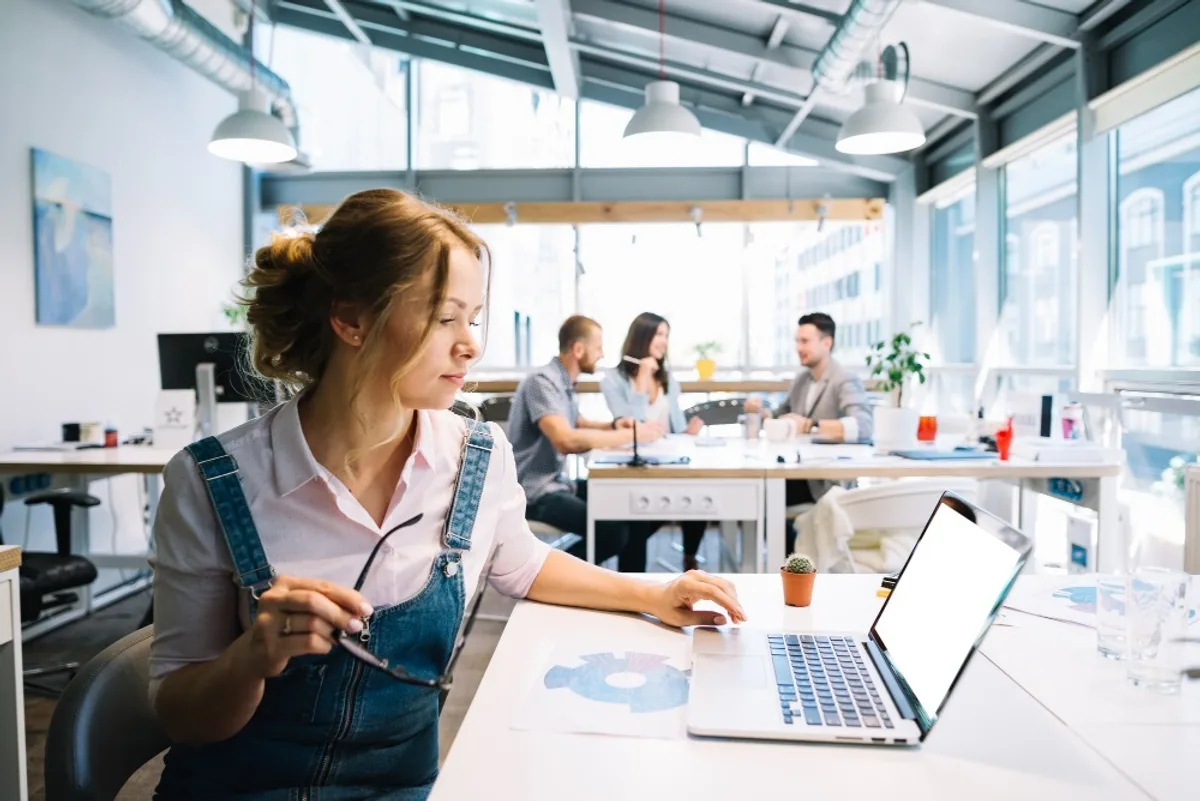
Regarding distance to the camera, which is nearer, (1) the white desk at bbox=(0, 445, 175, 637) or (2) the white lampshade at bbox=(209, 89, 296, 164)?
(1) the white desk at bbox=(0, 445, 175, 637)

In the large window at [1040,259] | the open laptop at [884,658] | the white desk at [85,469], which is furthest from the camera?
the large window at [1040,259]

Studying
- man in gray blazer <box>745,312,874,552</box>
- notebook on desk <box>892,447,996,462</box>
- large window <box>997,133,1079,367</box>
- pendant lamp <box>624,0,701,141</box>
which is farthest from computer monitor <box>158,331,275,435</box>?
large window <box>997,133,1079,367</box>

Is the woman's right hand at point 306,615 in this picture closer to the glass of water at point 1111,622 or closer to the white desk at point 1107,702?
the white desk at point 1107,702

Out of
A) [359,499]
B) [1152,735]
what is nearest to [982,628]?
[1152,735]

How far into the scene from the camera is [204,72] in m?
5.30

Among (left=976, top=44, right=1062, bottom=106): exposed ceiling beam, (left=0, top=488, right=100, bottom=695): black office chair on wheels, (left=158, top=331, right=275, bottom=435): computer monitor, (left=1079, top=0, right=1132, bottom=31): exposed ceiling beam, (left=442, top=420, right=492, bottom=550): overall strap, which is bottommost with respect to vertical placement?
(left=0, top=488, right=100, bottom=695): black office chair on wheels

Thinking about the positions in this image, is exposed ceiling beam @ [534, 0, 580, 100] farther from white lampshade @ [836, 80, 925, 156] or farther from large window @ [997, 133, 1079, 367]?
large window @ [997, 133, 1079, 367]

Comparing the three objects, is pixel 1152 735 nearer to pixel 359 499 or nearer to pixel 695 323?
pixel 359 499

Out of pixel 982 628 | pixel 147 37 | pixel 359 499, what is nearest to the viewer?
pixel 982 628

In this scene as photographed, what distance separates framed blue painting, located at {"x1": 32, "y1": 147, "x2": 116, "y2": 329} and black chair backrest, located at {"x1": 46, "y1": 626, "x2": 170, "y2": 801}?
395 cm

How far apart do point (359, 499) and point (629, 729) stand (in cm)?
50

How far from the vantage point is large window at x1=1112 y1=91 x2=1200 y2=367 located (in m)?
3.87

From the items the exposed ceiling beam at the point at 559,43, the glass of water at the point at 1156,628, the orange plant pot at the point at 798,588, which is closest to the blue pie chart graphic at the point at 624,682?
the orange plant pot at the point at 798,588

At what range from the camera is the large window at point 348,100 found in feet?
24.6
